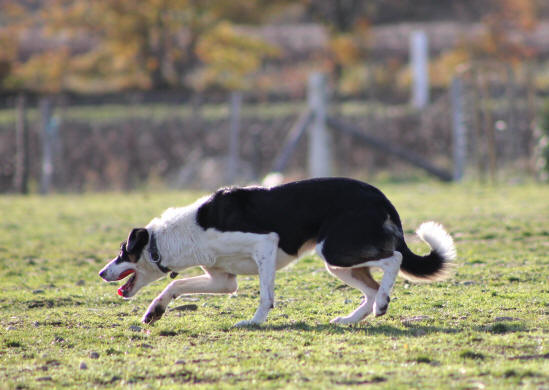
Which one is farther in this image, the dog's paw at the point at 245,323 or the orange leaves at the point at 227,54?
the orange leaves at the point at 227,54

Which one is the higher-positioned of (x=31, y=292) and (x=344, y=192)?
(x=344, y=192)

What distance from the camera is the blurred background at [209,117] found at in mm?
19344

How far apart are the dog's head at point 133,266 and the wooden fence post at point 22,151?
14.1 metres

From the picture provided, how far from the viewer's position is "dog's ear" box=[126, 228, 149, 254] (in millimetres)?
6473

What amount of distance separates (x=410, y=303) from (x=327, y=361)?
190cm

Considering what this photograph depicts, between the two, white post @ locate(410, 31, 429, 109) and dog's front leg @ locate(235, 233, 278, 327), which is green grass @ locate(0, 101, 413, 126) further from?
dog's front leg @ locate(235, 233, 278, 327)

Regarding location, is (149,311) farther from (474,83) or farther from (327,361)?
(474,83)

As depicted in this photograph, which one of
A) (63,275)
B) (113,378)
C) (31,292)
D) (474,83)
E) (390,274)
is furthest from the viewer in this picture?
(474,83)

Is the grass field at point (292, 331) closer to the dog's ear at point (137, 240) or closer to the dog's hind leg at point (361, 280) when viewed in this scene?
the dog's hind leg at point (361, 280)

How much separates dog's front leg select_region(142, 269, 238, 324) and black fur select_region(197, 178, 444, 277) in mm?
467

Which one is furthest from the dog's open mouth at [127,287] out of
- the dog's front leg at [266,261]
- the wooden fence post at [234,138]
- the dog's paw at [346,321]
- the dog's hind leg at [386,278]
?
the wooden fence post at [234,138]

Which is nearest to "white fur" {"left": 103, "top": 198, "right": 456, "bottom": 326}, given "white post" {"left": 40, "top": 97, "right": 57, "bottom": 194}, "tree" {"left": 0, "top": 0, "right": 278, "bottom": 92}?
"white post" {"left": 40, "top": 97, "right": 57, "bottom": 194}

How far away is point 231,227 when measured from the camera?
6305 mm

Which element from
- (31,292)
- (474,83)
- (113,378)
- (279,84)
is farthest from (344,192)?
(279,84)
